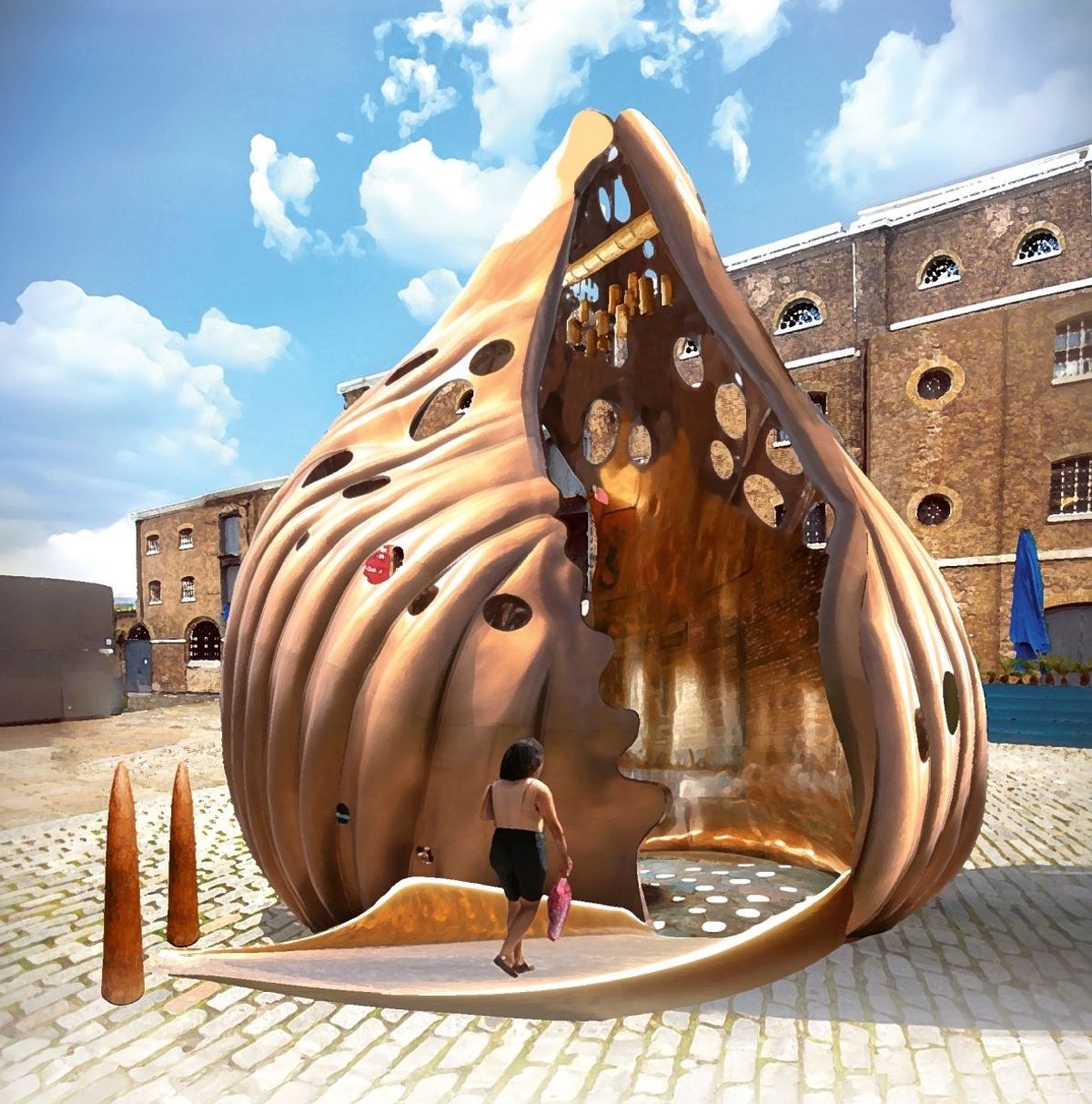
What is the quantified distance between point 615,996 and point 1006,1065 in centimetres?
148

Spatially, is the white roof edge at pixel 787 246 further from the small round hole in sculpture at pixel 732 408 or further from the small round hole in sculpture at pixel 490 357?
the small round hole in sculpture at pixel 490 357

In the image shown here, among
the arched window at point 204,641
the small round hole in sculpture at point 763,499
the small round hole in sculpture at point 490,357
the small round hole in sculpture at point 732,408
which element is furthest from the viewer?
the arched window at point 204,641

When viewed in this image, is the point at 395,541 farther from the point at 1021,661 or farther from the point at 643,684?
the point at 1021,661

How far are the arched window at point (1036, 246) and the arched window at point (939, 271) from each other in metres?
1.35

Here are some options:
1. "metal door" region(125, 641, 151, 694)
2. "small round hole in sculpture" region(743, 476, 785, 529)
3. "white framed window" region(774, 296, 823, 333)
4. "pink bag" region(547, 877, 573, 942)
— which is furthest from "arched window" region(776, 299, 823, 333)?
"metal door" region(125, 641, 151, 694)

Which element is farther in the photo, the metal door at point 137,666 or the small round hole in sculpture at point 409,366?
the metal door at point 137,666

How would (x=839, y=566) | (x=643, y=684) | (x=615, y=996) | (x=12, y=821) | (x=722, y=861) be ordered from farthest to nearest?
(x=12, y=821) < (x=643, y=684) < (x=722, y=861) < (x=839, y=566) < (x=615, y=996)

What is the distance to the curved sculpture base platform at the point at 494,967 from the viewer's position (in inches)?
111

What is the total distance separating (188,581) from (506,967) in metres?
26.1

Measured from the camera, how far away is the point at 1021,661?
14.1 metres

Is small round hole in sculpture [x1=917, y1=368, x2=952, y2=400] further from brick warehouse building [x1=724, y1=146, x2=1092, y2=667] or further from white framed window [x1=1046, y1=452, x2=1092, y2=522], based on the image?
white framed window [x1=1046, y1=452, x2=1092, y2=522]

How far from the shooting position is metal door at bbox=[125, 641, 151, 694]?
91.9ft

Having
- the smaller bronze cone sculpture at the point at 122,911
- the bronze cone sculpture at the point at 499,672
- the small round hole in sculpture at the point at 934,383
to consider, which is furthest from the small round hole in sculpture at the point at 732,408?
the smaller bronze cone sculpture at the point at 122,911

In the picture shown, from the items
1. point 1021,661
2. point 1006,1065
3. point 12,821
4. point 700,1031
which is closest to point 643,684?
point 700,1031
